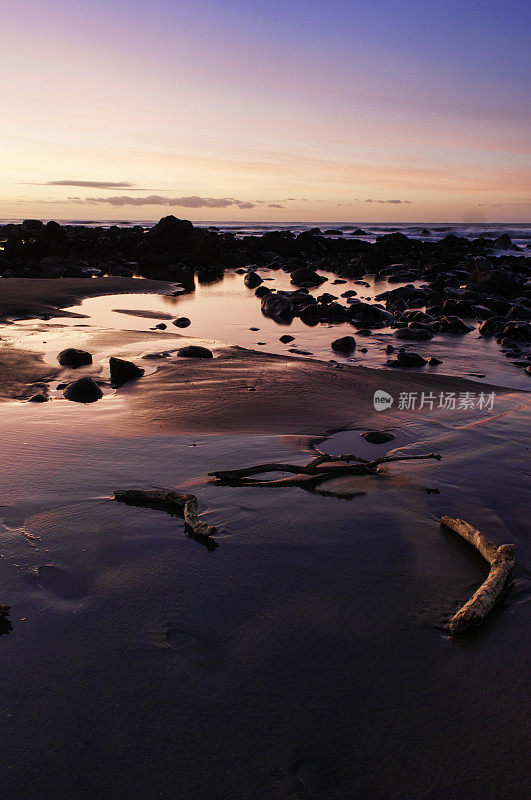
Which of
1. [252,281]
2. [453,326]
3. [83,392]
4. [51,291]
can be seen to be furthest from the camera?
[252,281]

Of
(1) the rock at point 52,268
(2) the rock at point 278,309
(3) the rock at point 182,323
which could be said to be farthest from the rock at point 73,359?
(1) the rock at point 52,268

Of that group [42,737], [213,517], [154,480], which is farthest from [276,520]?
[42,737]

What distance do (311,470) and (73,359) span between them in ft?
16.2

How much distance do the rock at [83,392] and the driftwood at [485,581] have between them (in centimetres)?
449

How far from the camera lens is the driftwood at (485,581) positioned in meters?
2.68

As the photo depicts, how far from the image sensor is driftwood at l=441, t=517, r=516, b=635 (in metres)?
2.68

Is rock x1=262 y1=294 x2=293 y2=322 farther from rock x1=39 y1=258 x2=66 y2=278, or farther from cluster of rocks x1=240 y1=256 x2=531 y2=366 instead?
rock x1=39 y1=258 x2=66 y2=278

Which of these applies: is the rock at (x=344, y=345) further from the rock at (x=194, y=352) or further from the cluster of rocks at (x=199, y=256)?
the cluster of rocks at (x=199, y=256)

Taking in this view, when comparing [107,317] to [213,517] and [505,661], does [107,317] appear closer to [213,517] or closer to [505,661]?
[213,517]

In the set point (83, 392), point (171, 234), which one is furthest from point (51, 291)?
point (171, 234)

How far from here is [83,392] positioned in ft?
20.8

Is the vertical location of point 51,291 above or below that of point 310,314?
above

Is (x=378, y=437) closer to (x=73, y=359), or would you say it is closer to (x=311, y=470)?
(x=311, y=470)

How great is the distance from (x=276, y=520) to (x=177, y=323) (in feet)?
29.5
